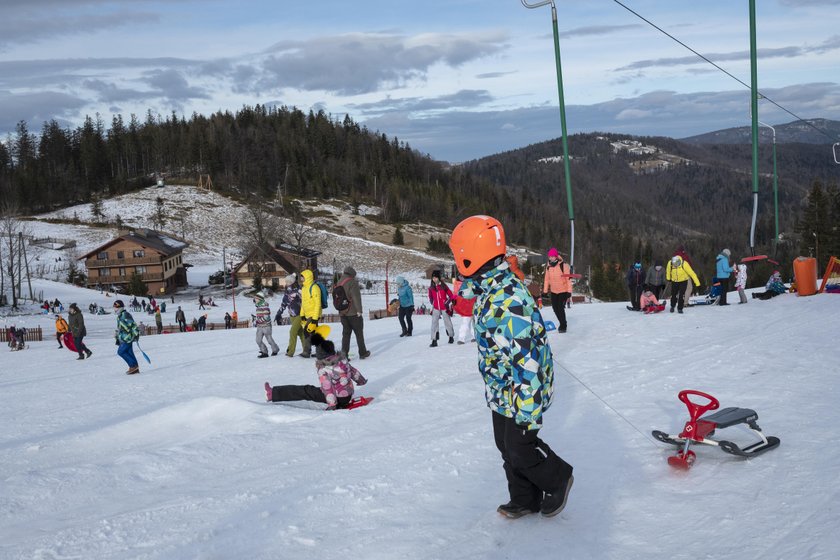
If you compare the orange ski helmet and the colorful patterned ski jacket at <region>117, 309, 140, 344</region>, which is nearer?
the orange ski helmet

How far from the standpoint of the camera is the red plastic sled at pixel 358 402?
8.94 meters

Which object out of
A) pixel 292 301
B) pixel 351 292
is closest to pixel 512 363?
pixel 351 292

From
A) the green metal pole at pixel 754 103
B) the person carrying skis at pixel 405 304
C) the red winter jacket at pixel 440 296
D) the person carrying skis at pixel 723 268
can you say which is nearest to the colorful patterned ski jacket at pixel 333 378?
the red winter jacket at pixel 440 296

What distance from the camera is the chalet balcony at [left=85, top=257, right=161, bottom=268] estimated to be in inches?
2813

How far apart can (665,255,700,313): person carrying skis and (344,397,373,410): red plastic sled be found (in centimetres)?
953

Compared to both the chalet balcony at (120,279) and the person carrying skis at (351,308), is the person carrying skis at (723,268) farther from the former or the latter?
the chalet balcony at (120,279)

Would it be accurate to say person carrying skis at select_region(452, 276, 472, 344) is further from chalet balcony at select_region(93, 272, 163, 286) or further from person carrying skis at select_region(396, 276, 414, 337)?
chalet balcony at select_region(93, 272, 163, 286)

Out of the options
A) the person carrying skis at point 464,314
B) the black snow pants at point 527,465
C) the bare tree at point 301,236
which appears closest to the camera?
the black snow pants at point 527,465

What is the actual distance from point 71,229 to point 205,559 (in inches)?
4252

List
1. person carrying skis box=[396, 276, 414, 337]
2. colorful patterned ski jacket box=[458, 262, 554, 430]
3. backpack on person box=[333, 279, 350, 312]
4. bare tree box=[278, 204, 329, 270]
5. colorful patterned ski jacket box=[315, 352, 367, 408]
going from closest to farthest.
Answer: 1. colorful patterned ski jacket box=[458, 262, 554, 430]
2. colorful patterned ski jacket box=[315, 352, 367, 408]
3. backpack on person box=[333, 279, 350, 312]
4. person carrying skis box=[396, 276, 414, 337]
5. bare tree box=[278, 204, 329, 270]

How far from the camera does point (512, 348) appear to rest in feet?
13.6

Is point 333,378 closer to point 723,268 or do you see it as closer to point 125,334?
point 125,334

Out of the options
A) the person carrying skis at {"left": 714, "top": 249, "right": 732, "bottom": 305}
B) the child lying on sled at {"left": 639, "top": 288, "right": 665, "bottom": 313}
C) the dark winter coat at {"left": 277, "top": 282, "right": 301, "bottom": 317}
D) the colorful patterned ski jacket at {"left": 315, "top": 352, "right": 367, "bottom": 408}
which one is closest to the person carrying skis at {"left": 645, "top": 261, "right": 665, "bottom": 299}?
the child lying on sled at {"left": 639, "top": 288, "right": 665, "bottom": 313}

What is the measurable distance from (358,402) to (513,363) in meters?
5.24
